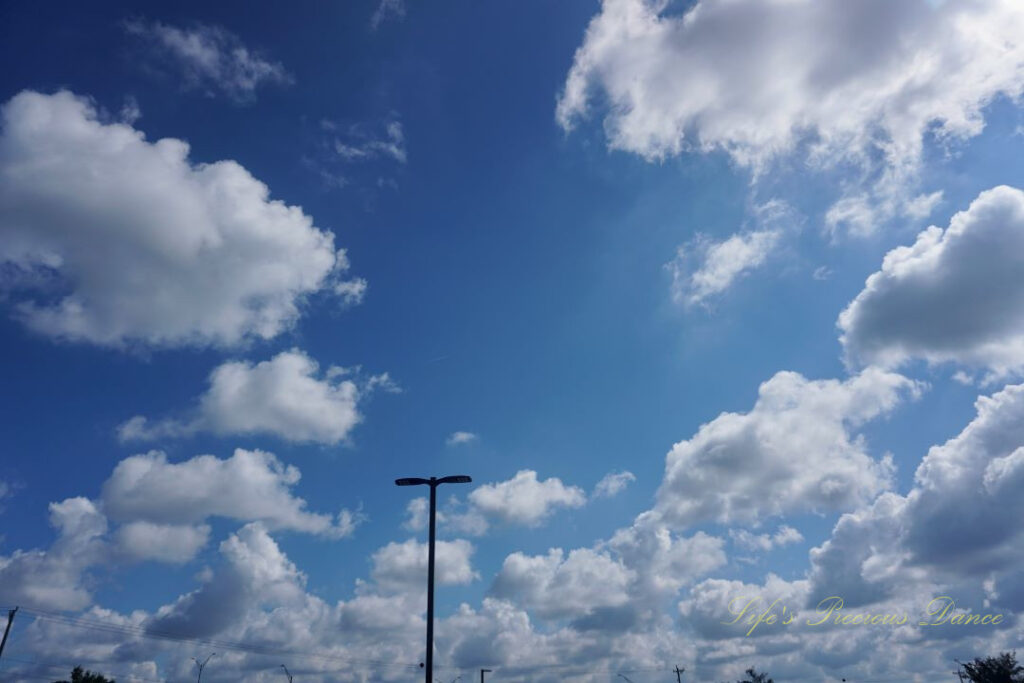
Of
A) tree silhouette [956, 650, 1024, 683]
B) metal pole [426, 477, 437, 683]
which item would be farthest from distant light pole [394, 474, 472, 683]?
tree silhouette [956, 650, 1024, 683]

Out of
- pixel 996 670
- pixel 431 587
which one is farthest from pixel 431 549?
pixel 996 670

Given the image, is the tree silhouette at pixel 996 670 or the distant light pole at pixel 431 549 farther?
the tree silhouette at pixel 996 670

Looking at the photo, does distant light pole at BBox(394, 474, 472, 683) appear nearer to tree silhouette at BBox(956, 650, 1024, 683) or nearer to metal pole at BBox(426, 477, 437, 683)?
metal pole at BBox(426, 477, 437, 683)

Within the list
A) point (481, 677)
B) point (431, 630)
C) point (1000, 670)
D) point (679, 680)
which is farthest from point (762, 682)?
point (431, 630)

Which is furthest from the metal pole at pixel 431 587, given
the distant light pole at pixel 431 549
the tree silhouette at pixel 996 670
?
the tree silhouette at pixel 996 670

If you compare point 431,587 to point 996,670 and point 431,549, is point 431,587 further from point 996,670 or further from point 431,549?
point 996,670

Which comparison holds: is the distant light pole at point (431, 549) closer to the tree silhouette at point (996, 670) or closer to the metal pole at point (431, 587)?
→ the metal pole at point (431, 587)

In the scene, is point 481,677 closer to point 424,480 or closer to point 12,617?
point 12,617

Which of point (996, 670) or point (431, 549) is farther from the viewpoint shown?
point (996, 670)

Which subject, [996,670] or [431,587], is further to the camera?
[996,670]

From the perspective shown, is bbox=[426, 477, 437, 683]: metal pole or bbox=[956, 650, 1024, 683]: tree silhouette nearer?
bbox=[426, 477, 437, 683]: metal pole

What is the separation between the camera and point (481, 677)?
88438mm

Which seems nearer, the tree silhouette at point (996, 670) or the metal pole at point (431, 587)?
the metal pole at point (431, 587)

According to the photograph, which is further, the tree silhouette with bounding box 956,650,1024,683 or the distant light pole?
the tree silhouette with bounding box 956,650,1024,683
